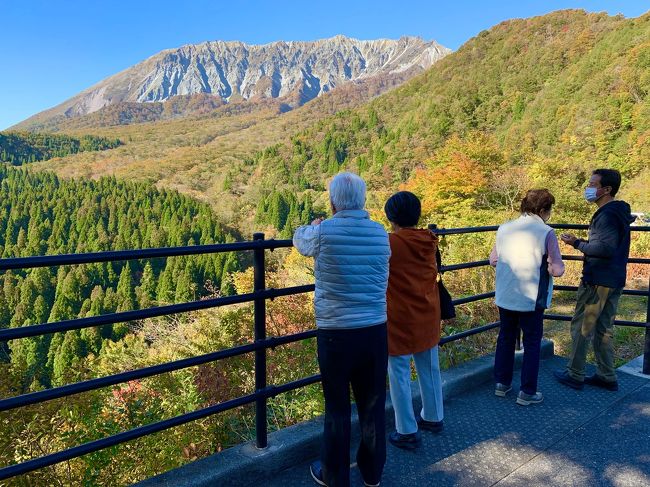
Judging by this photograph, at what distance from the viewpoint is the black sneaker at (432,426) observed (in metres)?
3.04

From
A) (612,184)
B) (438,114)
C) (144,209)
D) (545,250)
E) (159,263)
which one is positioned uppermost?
(438,114)

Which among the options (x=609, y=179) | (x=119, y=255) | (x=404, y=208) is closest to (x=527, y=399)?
(x=609, y=179)

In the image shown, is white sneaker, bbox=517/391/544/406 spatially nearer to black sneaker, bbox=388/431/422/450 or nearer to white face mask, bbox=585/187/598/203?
black sneaker, bbox=388/431/422/450

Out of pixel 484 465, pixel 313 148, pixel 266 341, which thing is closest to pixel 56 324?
pixel 266 341

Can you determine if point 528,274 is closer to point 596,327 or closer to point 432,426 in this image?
point 596,327

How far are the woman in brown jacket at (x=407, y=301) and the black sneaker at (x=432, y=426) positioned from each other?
0.20 metres

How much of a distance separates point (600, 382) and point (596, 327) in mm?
447

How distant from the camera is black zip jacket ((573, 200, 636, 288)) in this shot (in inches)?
134

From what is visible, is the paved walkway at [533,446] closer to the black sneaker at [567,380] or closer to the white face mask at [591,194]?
the black sneaker at [567,380]

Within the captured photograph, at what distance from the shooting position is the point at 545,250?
3283 mm

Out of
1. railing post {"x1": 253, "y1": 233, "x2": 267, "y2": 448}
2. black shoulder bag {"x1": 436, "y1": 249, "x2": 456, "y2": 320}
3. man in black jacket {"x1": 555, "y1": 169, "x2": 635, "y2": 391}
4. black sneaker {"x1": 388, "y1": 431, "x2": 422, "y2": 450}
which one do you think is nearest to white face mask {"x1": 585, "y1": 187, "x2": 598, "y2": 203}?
man in black jacket {"x1": 555, "y1": 169, "x2": 635, "y2": 391}

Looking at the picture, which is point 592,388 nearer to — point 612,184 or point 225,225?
point 612,184

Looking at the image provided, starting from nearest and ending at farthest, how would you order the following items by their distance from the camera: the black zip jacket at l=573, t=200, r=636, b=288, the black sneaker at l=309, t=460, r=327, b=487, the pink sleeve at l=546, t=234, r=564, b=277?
the black sneaker at l=309, t=460, r=327, b=487 < the pink sleeve at l=546, t=234, r=564, b=277 < the black zip jacket at l=573, t=200, r=636, b=288

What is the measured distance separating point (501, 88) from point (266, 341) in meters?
81.9
